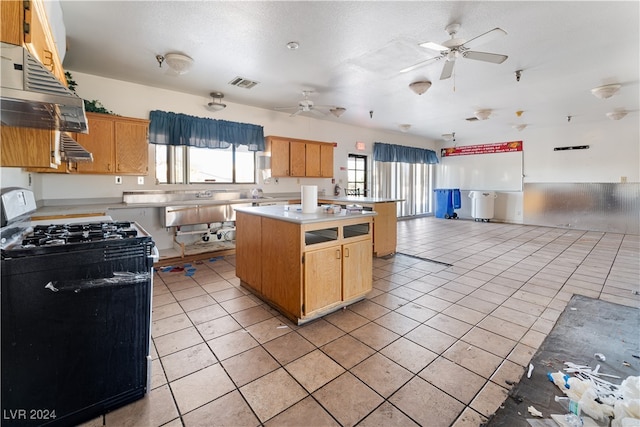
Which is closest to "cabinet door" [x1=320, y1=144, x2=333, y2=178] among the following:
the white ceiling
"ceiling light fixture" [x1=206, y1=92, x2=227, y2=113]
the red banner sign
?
the white ceiling

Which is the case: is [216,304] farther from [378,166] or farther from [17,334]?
[378,166]

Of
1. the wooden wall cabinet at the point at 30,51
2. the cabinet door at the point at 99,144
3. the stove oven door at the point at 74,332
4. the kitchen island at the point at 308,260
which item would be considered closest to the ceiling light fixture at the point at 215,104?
the cabinet door at the point at 99,144

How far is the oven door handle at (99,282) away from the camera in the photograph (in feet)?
4.49

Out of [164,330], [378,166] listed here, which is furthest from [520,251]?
[164,330]

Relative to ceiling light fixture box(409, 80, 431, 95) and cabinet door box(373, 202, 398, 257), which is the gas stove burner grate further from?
ceiling light fixture box(409, 80, 431, 95)

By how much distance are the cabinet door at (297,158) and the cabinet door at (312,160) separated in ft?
0.28

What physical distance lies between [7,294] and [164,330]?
131 centimetres

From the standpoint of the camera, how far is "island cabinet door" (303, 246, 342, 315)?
7.93 feet

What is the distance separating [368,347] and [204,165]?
4326 millimetres

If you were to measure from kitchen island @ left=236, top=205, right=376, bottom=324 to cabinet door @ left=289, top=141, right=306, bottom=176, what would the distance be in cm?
299

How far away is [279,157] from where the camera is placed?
5.71 metres

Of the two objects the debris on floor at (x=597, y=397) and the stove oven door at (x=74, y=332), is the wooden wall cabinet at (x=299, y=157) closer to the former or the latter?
the stove oven door at (x=74, y=332)

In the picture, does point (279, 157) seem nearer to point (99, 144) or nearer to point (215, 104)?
point (215, 104)

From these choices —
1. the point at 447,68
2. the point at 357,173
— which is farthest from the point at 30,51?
the point at 357,173
